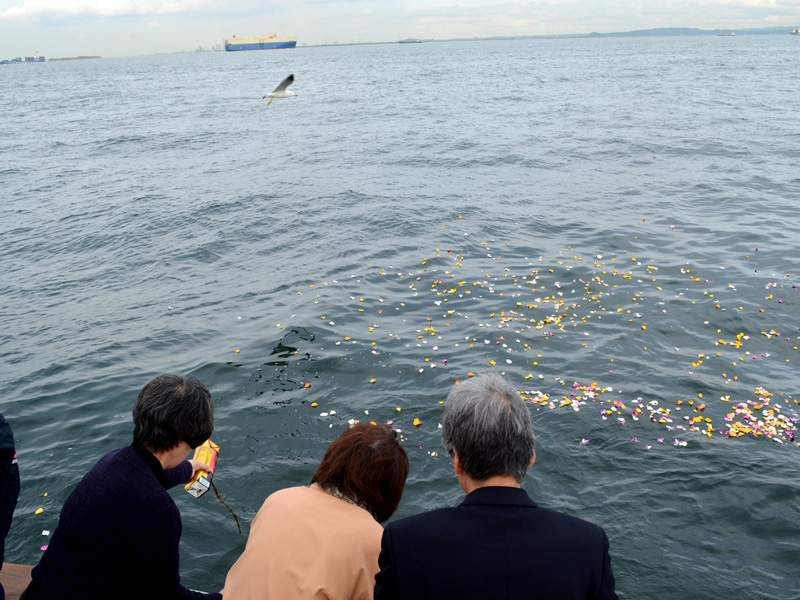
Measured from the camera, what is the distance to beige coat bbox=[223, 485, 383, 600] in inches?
122

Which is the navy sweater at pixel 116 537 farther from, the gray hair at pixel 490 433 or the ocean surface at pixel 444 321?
the ocean surface at pixel 444 321

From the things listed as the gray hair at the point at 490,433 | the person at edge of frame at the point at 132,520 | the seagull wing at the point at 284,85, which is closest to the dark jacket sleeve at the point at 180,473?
the person at edge of frame at the point at 132,520

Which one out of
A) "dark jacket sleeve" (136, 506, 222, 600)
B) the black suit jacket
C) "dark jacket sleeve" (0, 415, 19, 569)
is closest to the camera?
the black suit jacket

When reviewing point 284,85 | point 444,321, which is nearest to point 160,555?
point 444,321

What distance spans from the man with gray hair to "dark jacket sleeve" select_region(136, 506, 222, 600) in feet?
4.65

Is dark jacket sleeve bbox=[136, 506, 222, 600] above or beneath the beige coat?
beneath

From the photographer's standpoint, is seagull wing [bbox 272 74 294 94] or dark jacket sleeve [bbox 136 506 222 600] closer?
dark jacket sleeve [bbox 136 506 222 600]

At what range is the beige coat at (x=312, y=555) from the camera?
3.10 m

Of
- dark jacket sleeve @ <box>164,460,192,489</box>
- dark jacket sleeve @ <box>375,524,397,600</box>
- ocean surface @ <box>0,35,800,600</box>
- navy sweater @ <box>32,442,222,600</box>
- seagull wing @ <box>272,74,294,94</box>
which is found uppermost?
seagull wing @ <box>272,74,294,94</box>

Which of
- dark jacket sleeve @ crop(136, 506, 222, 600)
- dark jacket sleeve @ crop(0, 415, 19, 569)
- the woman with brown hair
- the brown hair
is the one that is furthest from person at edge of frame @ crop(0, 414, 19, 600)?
the brown hair

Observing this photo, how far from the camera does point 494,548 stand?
257cm

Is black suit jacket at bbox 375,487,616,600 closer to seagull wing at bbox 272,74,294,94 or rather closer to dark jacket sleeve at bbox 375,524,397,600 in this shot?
dark jacket sleeve at bbox 375,524,397,600

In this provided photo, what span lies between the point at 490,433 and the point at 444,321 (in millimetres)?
9500

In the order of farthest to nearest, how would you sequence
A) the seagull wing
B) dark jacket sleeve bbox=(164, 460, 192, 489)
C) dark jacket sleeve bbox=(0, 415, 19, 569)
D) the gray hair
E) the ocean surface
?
the seagull wing, the ocean surface, dark jacket sleeve bbox=(164, 460, 192, 489), dark jacket sleeve bbox=(0, 415, 19, 569), the gray hair
